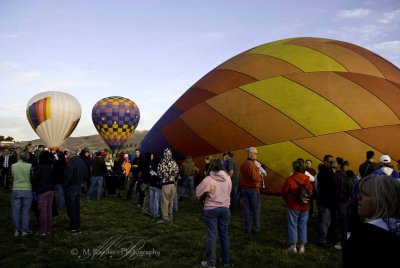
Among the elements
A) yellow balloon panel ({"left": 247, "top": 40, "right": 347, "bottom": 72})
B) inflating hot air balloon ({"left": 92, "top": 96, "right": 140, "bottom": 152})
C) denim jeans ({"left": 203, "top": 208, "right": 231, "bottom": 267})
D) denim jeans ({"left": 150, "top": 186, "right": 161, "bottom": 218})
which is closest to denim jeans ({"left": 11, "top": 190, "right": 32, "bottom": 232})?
denim jeans ({"left": 150, "top": 186, "right": 161, "bottom": 218})

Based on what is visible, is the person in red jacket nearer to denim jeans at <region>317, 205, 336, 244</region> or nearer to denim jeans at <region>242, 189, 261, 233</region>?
denim jeans at <region>317, 205, 336, 244</region>

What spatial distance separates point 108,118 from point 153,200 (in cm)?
2222

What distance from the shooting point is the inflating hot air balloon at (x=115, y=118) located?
29.7m

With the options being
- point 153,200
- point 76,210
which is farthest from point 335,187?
point 76,210

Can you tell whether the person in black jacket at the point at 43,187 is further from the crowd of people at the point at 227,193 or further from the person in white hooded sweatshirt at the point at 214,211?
the person in white hooded sweatshirt at the point at 214,211

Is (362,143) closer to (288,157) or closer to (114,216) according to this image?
(288,157)

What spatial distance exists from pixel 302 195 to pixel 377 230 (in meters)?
4.25

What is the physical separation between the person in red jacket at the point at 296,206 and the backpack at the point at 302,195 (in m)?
0.04

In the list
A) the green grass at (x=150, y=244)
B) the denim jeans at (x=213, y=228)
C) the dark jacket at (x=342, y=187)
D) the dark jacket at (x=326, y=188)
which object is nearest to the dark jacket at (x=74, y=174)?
the green grass at (x=150, y=244)

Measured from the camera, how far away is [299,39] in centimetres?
1552

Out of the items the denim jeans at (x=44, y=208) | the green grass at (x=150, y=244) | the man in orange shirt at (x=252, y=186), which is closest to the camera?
the green grass at (x=150, y=244)

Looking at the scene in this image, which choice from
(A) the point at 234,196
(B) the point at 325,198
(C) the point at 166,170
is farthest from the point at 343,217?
(C) the point at 166,170

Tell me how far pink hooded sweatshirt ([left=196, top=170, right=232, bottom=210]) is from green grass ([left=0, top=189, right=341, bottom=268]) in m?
1.14

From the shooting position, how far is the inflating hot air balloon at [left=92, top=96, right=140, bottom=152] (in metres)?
29.7
